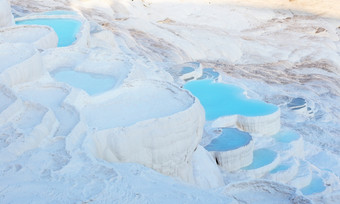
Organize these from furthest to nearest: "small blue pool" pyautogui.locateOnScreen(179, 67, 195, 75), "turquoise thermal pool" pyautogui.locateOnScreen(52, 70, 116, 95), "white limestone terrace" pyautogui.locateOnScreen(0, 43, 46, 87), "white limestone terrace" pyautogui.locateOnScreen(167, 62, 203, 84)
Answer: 1. "small blue pool" pyautogui.locateOnScreen(179, 67, 195, 75)
2. "white limestone terrace" pyautogui.locateOnScreen(167, 62, 203, 84)
3. "turquoise thermal pool" pyautogui.locateOnScreen(52, 70, 116, 95)
4. "white limestone terrace" pyautogui.locateOnScreen(0, 43, 46, 87)

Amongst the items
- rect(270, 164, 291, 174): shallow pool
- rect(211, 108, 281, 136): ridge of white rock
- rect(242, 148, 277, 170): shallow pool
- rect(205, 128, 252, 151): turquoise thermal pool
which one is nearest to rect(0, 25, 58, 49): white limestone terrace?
rect(211, 108, 281, 136): ridge of white rock

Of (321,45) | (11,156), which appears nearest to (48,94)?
(11,156)

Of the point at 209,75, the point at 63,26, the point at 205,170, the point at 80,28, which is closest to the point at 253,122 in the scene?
the point at 205,170

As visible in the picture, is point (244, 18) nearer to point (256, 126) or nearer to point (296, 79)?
point (296, 79)

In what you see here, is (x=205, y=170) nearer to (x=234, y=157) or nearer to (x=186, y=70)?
(x=234, y=157)

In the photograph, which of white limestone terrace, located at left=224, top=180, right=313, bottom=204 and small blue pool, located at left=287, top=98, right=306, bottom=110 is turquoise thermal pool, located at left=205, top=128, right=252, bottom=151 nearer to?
white limestone terrace, located at left=224, top=180, right=313, bottom=204

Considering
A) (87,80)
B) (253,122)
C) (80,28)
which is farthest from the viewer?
(80,28)
